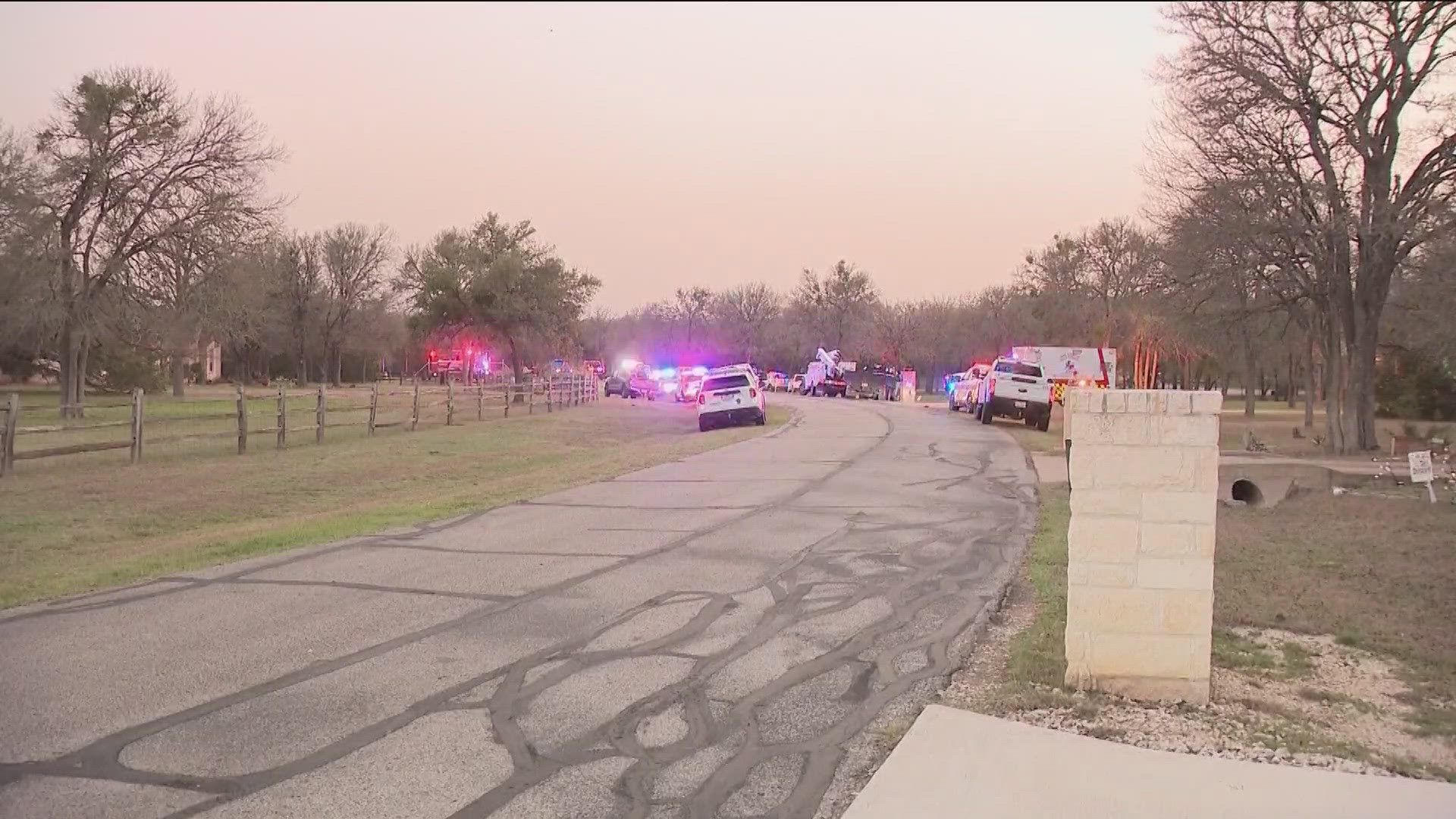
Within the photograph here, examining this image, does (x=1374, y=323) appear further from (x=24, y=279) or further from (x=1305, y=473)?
(x=24, y=279)

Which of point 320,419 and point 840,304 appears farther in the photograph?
point 840,304

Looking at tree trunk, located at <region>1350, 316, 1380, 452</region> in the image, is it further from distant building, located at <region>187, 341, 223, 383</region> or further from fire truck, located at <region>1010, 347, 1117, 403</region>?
distant building, located at <region>187, 341, 223, 383</region>

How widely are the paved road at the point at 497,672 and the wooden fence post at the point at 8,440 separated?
33.6ft

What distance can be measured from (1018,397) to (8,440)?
24439 mm

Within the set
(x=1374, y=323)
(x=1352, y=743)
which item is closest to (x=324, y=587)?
(x=1352, y=743)

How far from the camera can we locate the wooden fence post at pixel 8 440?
674 inches

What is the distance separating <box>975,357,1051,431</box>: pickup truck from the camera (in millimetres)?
30562

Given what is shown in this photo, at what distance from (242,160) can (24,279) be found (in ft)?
24.3

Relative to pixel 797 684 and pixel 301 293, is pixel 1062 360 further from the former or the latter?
pixel 301 293

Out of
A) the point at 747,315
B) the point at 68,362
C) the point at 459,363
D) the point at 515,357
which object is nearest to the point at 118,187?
the point at 68,362

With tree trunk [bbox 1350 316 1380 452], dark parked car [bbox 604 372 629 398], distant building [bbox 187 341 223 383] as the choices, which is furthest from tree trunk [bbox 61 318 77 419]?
distant building [bbox 187 341 223 383]

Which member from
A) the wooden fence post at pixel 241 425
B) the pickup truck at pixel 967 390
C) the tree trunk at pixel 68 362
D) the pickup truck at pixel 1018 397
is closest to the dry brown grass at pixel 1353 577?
the pickup truck at pixel 1018 397

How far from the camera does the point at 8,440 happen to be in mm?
17219

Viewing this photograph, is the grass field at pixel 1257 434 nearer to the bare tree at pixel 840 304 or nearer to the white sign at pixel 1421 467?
the white sign at pixel 1421 467
